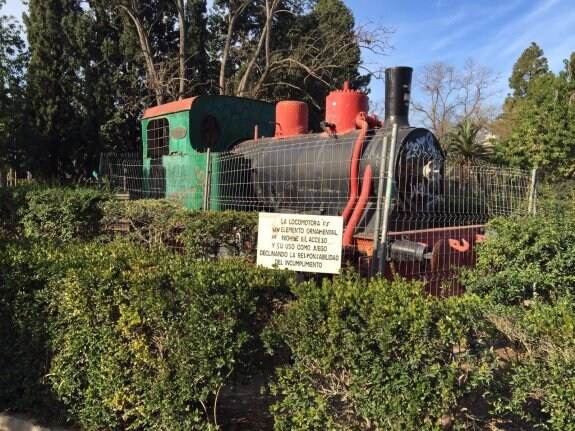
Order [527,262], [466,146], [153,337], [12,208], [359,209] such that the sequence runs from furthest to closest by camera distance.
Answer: [466,146] < [12,208] < [359,209] < [527,262] < [153,337]

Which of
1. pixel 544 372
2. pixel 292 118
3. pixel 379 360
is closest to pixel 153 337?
pixel 379 360

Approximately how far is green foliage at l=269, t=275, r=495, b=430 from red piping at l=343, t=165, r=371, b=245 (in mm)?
2426

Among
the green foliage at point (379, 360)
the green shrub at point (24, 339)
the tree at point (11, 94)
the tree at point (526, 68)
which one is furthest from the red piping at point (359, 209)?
the tree at point (526, 68)

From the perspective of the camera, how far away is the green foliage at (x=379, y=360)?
7.73 ft

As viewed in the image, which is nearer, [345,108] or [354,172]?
[354,172]

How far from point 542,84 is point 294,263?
93.0 ft

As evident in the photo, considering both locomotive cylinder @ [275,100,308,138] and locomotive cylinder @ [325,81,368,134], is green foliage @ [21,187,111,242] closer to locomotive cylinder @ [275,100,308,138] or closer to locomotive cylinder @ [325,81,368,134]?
locomotive cylinder @ [275,100,308,138]

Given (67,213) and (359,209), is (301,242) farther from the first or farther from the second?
(67,213)

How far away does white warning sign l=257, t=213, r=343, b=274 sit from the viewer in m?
3.99

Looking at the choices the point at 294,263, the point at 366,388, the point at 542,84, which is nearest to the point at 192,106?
the point at 294,263

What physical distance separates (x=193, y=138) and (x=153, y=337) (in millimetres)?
5659

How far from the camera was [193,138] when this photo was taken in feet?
27.1

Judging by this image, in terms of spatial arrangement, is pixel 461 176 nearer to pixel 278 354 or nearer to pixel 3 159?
pixel 278 354

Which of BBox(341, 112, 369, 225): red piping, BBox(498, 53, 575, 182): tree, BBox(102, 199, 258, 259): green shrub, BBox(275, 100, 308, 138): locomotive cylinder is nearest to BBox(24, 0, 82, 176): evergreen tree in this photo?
BBox(275, 100, 308, 138): locomotive cylinder
